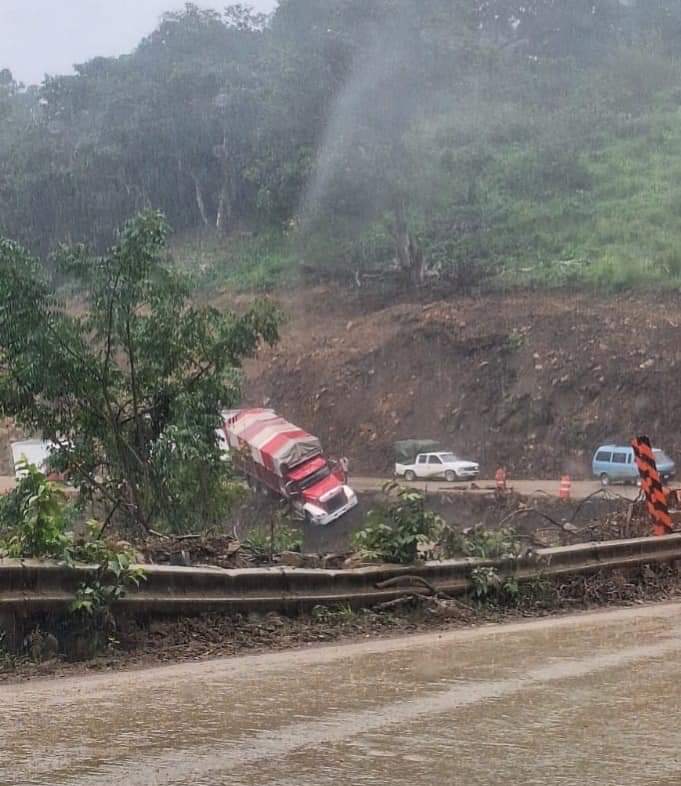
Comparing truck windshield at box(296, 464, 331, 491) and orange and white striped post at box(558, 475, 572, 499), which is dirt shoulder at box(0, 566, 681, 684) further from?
truck windshield at box(296, 464, 331, 491)

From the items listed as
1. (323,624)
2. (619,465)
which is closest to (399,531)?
(323,624)

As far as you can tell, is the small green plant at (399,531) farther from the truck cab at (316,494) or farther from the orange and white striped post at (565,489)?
the orange and white striped post at (565,489)

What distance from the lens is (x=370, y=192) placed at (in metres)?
52.8

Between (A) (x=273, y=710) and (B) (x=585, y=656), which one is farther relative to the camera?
(B) (x=585, y=656)

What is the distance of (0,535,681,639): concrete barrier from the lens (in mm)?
6688

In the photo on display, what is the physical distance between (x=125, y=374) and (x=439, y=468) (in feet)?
71.9

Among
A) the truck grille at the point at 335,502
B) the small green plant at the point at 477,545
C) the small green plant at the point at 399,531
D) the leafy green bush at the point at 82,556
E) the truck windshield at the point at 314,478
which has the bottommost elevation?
the truck grille at the point at 335,502

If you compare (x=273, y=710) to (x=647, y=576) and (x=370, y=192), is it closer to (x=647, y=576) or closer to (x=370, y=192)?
(x=647, y=576)

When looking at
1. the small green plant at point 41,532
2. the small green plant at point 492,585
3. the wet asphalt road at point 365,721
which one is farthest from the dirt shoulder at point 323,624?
the small green plant at point 41,532

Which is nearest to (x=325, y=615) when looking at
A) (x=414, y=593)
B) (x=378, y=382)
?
(x=414, y=593)

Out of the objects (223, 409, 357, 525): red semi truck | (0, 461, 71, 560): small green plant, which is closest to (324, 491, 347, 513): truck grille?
(223, 409, 357, 525): red semi truck

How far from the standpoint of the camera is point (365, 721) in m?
5.30

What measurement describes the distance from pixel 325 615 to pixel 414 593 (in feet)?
3.02

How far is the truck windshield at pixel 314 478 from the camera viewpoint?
31.8 metres
